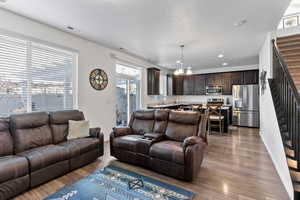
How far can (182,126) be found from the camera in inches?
121

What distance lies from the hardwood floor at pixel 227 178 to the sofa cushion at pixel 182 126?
694 mm

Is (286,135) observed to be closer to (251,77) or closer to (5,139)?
(5,139)

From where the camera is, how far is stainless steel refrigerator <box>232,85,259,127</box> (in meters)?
6.21

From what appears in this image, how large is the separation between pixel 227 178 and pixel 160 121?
5.27ft

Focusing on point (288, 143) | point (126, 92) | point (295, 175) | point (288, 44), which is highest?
point (288, 44)

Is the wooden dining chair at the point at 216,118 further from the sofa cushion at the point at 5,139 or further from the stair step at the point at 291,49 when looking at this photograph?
the sofa cushion at the point at 5,139

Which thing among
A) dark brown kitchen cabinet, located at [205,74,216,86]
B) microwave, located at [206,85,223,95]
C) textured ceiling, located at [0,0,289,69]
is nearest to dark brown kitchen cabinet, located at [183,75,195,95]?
dark brown kitchen cabinet, located at [205,74,216,86]

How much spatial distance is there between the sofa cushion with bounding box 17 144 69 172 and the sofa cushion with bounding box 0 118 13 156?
0.18 m

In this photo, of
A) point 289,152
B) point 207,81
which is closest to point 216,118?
point 207,81

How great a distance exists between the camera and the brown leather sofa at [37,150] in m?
1.93

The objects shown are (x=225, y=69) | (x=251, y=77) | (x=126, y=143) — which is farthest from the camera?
(x=225, y=69)

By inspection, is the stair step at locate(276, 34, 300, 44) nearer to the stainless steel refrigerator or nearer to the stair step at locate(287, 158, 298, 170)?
the stair step at locate(287, 158, 298, 170)

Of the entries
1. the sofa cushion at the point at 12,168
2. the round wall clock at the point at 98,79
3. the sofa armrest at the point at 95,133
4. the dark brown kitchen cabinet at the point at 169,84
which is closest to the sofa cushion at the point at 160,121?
the sofa armrest at the point at 95,133

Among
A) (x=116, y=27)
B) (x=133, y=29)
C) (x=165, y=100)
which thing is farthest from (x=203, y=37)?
(x=165, y=100)
